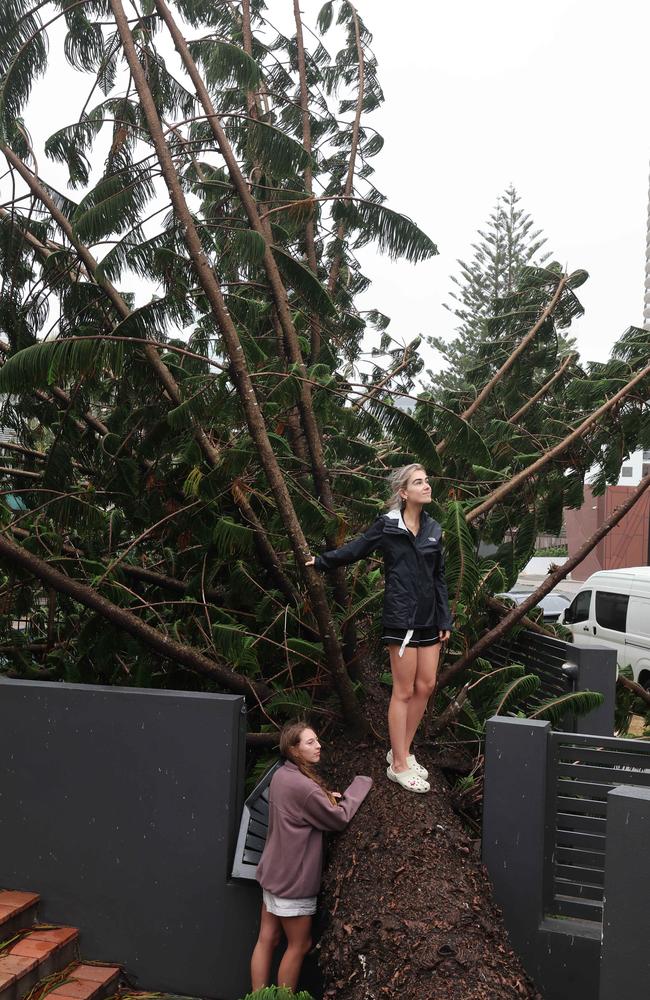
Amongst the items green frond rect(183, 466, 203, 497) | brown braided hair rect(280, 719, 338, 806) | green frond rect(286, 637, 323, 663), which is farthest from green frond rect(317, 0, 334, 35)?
brown braided hair rect(280, 719, 338, 806)

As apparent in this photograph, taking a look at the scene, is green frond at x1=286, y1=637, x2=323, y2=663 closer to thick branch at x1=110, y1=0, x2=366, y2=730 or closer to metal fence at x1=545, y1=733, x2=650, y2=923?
thick branch at x1=110, y1=0, x2=366, y2=730

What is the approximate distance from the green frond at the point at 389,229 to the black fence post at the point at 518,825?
2862 mm

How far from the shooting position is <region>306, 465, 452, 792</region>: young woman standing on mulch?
395 cm

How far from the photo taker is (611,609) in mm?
12758

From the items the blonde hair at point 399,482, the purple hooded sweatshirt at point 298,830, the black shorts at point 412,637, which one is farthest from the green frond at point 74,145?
the purple hooded sweatshirt at point 298,830

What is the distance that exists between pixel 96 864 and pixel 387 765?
171cm

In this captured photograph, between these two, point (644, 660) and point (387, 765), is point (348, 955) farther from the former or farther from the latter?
point (644, 660)

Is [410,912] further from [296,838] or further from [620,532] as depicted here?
[620,532]

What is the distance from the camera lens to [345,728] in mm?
4723

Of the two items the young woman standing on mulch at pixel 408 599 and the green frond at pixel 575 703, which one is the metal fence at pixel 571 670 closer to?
the green frond at pixel 575 703

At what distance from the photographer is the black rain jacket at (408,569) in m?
3.94

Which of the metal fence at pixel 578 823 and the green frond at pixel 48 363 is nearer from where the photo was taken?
the green frond at pixel 48 363

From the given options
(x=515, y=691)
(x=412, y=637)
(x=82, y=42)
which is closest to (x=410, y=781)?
(x=412, y=637)

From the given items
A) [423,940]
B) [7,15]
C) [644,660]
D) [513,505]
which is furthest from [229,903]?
[644,660]
